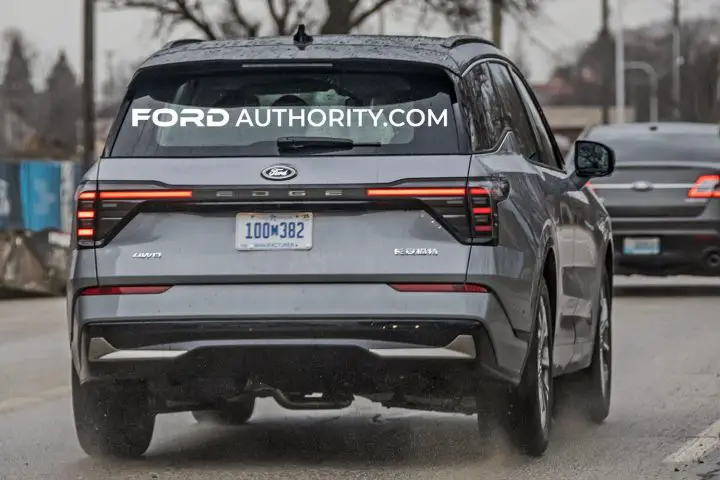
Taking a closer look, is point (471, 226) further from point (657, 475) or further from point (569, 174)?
point (569, 174)

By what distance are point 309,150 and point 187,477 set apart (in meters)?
1.37

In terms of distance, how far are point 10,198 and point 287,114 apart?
566 inches

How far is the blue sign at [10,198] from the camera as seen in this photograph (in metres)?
21.2

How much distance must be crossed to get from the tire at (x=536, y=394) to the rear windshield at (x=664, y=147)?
38.4ft

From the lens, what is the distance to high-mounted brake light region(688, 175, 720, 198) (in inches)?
764

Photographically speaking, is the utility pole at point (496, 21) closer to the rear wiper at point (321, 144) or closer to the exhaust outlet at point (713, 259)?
the exhaust outlet at point (713, 259)

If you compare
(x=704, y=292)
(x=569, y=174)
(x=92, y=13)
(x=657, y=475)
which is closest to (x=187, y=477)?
(x=657, y=475)

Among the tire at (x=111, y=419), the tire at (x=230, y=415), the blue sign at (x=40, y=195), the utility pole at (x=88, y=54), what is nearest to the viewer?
the tire at (x=111, y=419)

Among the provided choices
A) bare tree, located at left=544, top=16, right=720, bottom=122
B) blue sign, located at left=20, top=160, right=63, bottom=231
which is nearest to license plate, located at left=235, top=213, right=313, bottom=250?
blue sign, located at left=20, top=160, right=63, bottom=231

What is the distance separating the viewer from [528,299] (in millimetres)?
7664

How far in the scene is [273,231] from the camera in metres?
7.32

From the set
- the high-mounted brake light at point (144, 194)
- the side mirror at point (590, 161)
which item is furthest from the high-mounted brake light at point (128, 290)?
the side mirror at point (590, 161)

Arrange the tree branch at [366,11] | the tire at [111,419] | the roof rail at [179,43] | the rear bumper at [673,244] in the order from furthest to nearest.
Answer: the tree branch at [366,11], the rear bumper at [673,244], the roof rail at [179,43], the tire at [111,419]

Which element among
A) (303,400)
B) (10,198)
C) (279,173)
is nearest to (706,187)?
(10,198)
